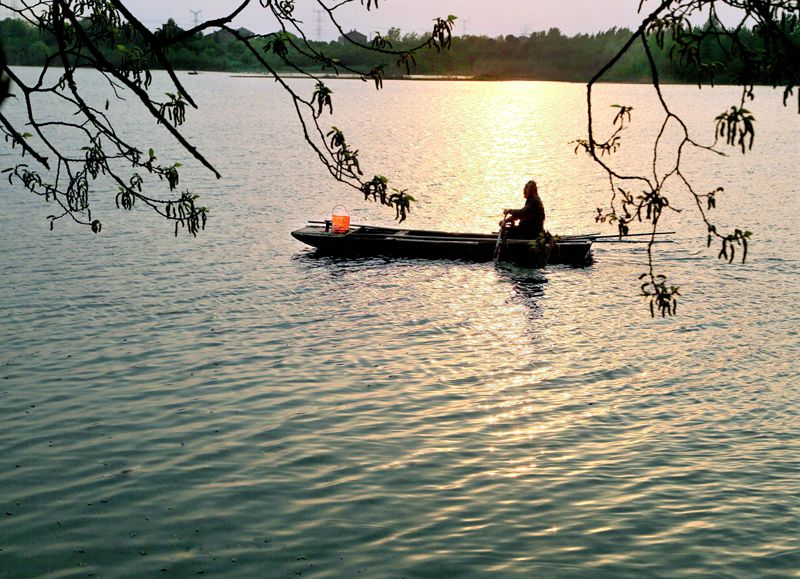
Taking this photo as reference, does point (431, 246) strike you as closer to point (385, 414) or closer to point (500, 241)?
point (500, 241)

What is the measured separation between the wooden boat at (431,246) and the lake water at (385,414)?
1.69ft

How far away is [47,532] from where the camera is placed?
39.9 ft

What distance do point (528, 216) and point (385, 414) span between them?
12997mm

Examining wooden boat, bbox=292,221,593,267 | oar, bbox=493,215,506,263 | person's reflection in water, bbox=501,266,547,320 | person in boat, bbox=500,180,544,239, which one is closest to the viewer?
person's reflection in water, bbox=501,266,547,320

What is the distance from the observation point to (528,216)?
28469 millimetres

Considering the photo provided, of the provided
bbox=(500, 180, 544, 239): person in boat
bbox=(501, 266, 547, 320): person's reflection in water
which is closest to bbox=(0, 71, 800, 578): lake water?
bbox=(501, 266, 547, 320): person's reflection in water

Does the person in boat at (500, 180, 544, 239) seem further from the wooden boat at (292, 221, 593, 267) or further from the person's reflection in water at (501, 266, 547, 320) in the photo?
the person's reflection in water at (501, 266, 547, 320)

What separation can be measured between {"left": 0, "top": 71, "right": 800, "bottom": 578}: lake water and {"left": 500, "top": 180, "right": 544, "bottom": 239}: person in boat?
1.17 meters

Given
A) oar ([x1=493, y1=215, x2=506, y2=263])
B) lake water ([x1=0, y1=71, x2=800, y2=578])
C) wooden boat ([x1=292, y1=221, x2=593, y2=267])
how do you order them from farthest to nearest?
wooden boat ([x1=292, y1=221, x2=593, y2=267]), oar ([x1=493, y1=215, x2=506, y2=263]), lake water ([x1=0, y1=71, x2=800, y2=578])

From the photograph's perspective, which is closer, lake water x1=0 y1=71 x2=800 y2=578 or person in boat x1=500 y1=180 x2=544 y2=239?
lake water x1=0 y1=71 x2=800 y2=578

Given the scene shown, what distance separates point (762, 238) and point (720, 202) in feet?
50.3

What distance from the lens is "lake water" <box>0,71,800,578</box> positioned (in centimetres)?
1211

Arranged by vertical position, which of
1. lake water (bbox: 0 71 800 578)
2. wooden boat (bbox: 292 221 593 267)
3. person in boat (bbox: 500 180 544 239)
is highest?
person in boat (bbox: 500 180 544 239)

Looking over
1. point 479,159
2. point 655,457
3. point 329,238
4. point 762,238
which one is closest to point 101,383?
point 655,457
